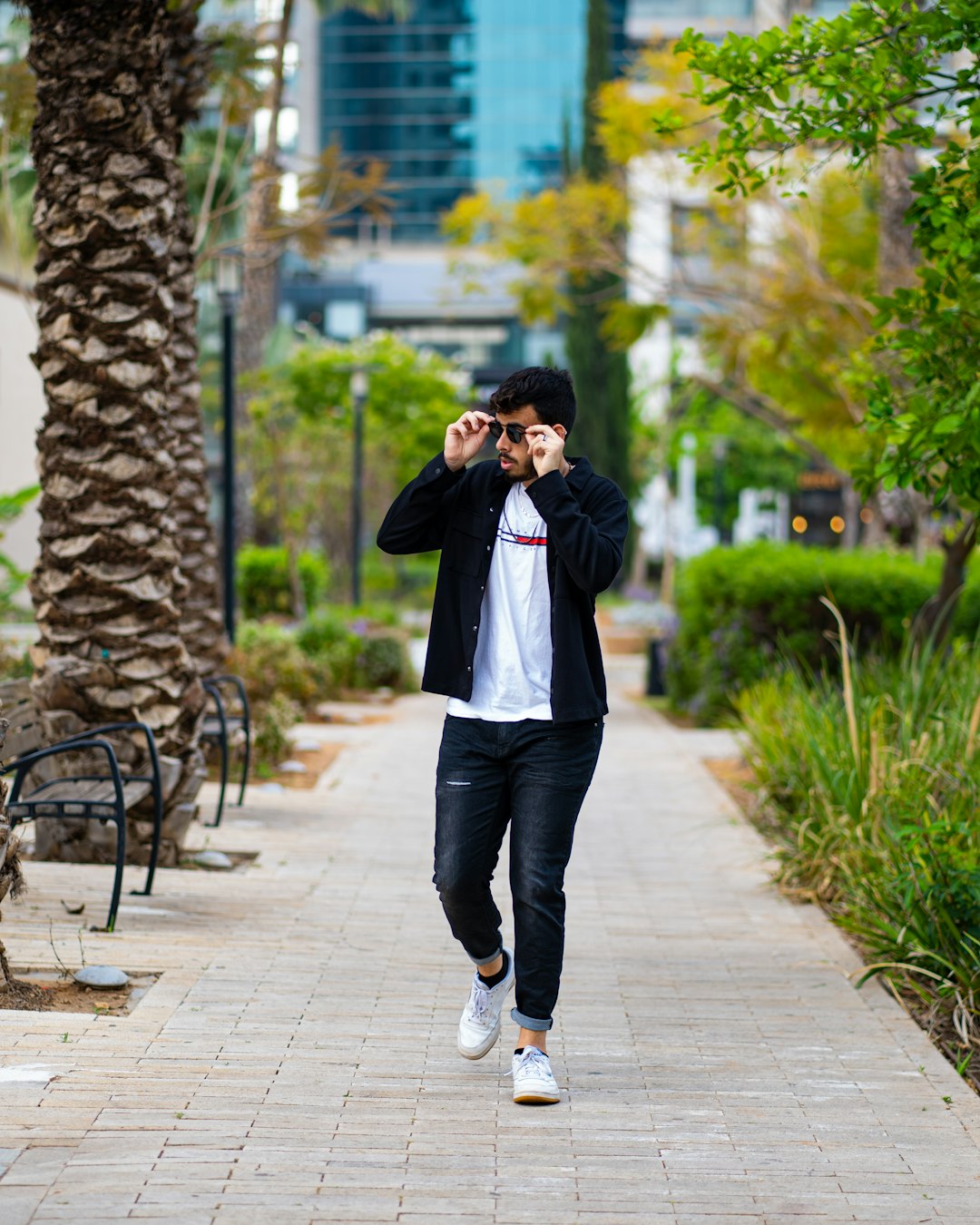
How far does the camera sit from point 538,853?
14.6ft

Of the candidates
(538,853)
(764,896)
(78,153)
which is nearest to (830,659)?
(764,896)

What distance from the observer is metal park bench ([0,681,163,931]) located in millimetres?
6219

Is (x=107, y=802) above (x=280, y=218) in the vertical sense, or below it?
below

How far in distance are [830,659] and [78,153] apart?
8.98m

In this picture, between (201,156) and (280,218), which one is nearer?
(280,218)

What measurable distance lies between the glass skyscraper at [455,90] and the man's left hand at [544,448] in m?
86.4

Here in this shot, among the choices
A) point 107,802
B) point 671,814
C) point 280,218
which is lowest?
point 671,814

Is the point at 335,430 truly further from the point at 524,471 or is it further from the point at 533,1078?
the point at 533,1078

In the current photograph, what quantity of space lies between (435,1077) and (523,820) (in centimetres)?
85

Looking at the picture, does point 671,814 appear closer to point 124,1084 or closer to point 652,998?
point 652,998

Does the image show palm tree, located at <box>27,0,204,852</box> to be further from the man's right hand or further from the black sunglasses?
the black sunglasses

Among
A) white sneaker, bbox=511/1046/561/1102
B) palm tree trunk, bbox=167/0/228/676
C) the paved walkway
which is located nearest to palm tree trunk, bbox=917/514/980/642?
the paved walkway

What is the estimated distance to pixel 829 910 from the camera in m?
7.44

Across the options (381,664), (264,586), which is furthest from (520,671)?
(264,586)
